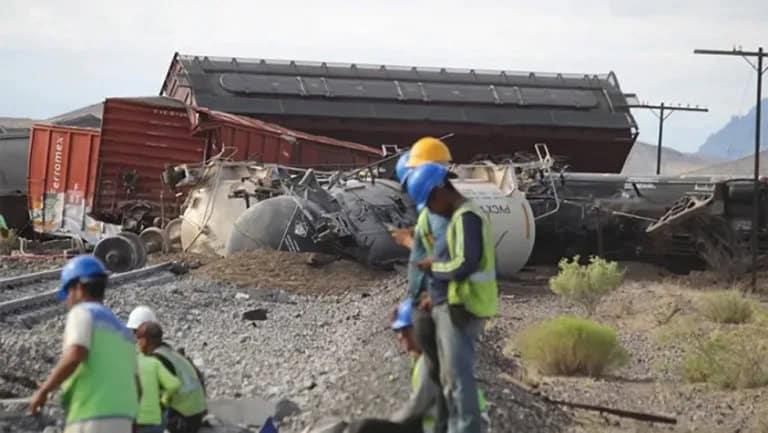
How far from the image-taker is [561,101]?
1272 inches

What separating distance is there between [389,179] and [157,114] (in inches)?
277

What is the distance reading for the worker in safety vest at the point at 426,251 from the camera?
6.30 meters

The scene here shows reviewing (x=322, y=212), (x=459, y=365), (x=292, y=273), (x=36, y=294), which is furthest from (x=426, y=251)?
(x=322, y=212)

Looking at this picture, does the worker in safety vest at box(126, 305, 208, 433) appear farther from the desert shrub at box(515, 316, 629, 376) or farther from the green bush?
the green bush

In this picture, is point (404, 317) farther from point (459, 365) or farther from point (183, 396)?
point (183, 396)

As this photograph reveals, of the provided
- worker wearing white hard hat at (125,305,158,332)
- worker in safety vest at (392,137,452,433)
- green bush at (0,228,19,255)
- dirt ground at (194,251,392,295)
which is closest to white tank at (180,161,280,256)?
dirt ground at (194,251,392,295)

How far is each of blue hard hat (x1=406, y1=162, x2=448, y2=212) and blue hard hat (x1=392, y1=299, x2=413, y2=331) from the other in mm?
604

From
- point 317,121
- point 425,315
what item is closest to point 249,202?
point 317,121

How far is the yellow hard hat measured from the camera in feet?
20.6

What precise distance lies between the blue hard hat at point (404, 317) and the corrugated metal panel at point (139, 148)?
1912 centimetres

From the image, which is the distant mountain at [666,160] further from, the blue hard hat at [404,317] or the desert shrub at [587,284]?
the blue hard hat at [404,317]

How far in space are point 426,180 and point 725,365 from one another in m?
6.09

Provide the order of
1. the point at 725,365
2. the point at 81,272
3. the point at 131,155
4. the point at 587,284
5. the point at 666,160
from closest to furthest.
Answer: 1. the point at 81,272
2. the point at 725,365
3. the point at 587,284
4. the point at 131,155
5. the point at 666,160

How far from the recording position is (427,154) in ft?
20.7
